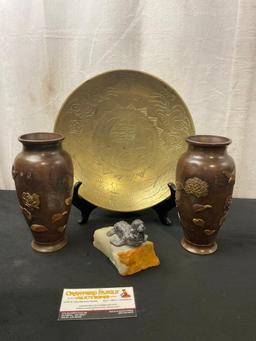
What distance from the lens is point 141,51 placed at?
1240 millimetres

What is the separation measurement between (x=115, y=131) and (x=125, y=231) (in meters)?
0.39

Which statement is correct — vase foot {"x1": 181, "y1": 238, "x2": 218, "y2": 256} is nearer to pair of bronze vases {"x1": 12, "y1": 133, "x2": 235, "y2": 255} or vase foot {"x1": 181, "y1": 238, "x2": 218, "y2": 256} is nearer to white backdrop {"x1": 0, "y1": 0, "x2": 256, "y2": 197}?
pair of bronze vases {"x1": 12, "y1": 133, "x2": 235, "y2": 255}

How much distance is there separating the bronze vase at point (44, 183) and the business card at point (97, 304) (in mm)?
212

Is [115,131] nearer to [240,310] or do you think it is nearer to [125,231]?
[125,231]

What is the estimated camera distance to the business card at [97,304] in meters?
0.72

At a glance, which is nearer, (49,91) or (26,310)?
(26,310)

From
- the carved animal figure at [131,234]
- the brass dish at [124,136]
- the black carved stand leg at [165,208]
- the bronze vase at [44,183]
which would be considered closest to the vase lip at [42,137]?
the bronze vase at [44,183]

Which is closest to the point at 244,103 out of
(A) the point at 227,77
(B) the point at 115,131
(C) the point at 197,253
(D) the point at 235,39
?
(A) the point at 227,77

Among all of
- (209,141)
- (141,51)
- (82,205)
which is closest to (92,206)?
(82,205)

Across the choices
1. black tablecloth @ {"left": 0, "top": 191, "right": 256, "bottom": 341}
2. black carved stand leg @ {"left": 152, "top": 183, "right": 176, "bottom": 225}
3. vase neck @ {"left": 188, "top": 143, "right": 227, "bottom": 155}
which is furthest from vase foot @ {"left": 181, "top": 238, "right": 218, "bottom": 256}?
vase neck @ {"left": 188, "top": 143, "right": 227, "bottom": 155}

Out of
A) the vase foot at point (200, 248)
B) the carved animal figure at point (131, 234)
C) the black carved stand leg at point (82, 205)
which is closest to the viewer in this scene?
the carved animal figure at point (131, 234)

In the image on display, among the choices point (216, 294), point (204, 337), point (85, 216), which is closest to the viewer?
point (204, 337)

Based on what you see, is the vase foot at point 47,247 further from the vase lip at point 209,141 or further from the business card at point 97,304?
the vase lip at point 209,141

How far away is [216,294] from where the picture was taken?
2.61 ft
